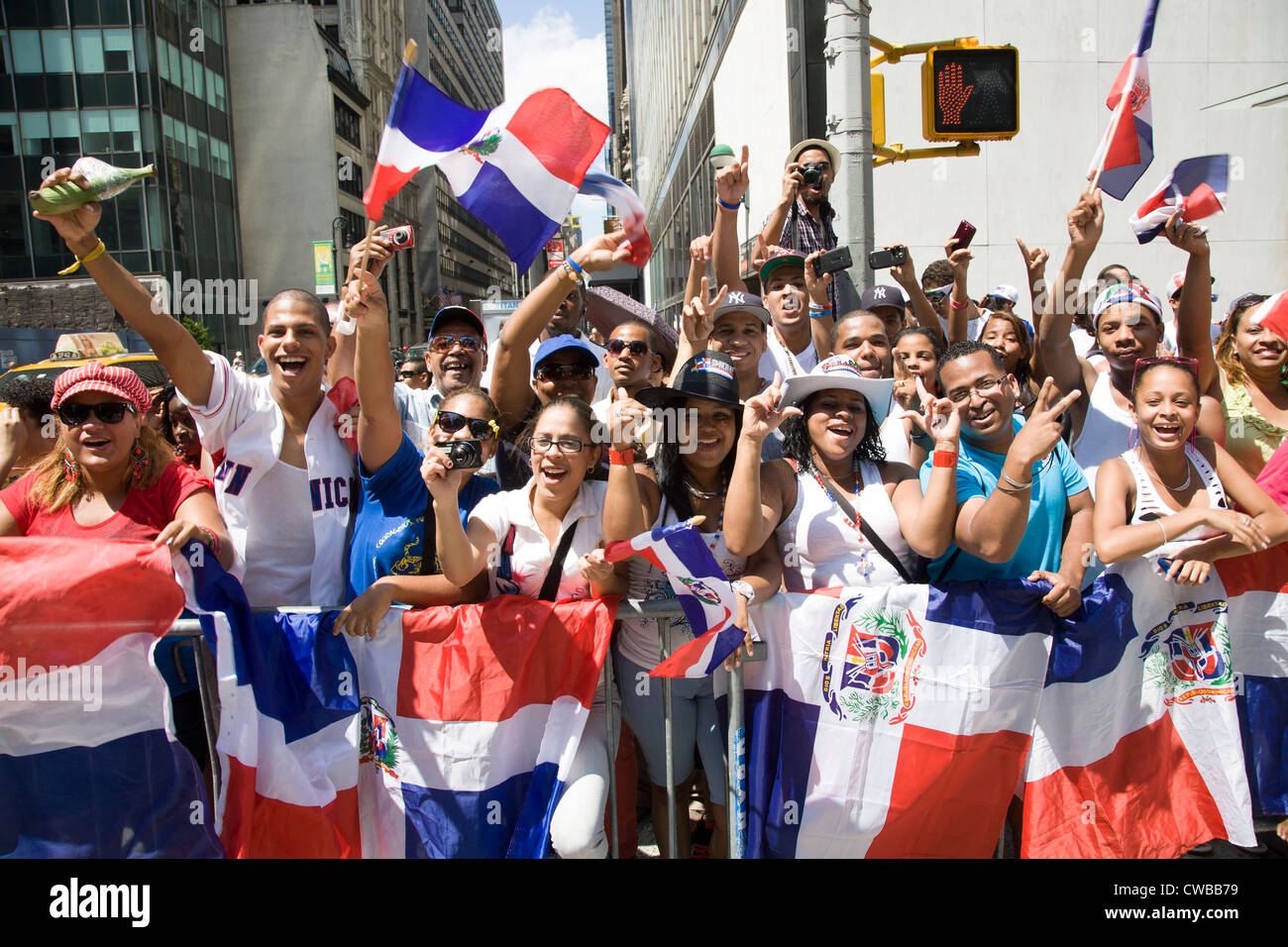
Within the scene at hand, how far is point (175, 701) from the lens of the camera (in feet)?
9.70

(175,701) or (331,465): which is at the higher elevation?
(331,465)

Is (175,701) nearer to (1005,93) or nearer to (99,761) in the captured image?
(99,761)

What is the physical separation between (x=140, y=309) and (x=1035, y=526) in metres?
3.37

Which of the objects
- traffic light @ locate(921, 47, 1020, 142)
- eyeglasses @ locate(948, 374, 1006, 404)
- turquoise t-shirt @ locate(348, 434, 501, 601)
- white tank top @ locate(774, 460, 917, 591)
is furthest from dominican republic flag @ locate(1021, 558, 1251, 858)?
traffic light @ locate(921, 47, 1020, 142)

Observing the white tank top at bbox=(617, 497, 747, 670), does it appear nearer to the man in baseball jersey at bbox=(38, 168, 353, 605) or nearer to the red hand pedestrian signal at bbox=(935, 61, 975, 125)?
the man in baseball jersey at bbox=(38, 168, 353, 605)

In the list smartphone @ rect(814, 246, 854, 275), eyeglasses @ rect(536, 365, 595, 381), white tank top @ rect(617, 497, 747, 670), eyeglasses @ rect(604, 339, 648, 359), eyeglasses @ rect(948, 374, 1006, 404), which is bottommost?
white tank top @ rect(617, 497, 747, 670)

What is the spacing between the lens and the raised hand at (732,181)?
433 centimetres

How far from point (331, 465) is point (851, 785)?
2339mm

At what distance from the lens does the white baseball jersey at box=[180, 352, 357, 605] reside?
10.0ft

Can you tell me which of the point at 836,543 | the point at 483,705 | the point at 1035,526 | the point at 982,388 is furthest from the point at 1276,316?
the point at 483,705

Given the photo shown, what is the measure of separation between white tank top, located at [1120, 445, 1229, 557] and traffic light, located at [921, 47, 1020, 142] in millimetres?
3618

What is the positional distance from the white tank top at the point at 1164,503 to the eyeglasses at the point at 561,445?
2.07 m
